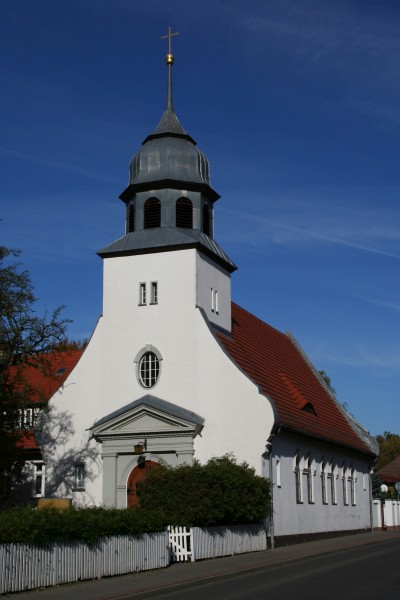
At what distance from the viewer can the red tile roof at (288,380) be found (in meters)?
32.6

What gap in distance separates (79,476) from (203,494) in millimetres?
8538

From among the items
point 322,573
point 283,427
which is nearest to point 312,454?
point 283,427

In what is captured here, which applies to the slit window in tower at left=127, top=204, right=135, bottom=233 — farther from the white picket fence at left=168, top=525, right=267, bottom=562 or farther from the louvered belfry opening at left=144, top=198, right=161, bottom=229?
the white picket fence at left=168, top=525, right=267, bottom=562

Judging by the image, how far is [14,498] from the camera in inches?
1201

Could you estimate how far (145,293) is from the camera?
31906mm

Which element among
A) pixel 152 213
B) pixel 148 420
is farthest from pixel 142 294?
pixel 148 420

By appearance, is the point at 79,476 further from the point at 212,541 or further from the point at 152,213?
the point at 152,213

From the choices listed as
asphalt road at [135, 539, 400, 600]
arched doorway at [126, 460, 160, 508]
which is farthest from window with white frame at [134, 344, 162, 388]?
asphalt road at [135, 539, 400, 600]

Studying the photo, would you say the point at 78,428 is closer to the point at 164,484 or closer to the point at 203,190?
the point at 164,484

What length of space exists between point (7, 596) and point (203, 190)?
19.5 meters

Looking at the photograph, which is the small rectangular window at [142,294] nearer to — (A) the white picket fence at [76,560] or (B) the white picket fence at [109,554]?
(B) the white picket fence at [109,554]

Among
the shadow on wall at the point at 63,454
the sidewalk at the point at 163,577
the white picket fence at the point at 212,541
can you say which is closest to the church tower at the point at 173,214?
the shadow on wall at the point at 63,454

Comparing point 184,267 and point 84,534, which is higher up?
point 184,267

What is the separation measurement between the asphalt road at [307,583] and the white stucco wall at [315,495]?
21.2ft
